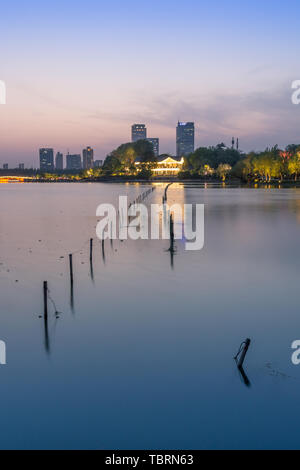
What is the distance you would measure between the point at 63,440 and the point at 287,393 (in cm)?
624

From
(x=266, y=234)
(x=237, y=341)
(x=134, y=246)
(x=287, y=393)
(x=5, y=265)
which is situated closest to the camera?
(x=287, y=393)

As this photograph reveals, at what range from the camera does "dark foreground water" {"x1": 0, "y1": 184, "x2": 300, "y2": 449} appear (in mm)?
10773

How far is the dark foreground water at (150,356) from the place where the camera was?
10773 mm

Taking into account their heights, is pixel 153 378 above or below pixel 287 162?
below

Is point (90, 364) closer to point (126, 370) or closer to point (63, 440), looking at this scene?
point (126, 370)

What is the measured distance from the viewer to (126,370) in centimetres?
1369

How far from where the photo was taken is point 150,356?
1455 cm

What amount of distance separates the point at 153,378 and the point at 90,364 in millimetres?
2303

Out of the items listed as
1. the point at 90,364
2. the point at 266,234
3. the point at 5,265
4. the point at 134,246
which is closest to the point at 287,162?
the point at 266,234

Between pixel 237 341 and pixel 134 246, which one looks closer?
pixel 237 341
